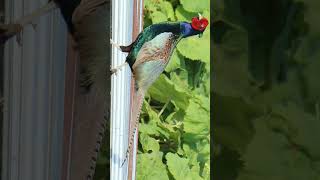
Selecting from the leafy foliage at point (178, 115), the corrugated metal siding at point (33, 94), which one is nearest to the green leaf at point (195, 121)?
the leafy foliage at point (178, 115)

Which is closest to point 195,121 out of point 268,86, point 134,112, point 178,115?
point 178,115

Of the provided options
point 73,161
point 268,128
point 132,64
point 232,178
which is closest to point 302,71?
point 268,128

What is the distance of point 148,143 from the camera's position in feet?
6.27

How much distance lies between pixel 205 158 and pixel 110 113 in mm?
294

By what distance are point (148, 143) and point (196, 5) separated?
38 cm

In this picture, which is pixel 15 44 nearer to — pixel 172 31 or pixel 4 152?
pixel 4 152

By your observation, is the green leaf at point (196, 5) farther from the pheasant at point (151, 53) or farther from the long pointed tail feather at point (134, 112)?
the long pointed tail feather at point (134, 112)

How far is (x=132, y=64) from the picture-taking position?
1886 millimetres

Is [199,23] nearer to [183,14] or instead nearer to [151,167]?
[183,14]

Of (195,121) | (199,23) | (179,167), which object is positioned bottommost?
(179,167)

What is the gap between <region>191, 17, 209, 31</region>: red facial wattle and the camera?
74.8 inches

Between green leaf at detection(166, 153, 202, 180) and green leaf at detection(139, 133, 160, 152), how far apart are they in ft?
0.14

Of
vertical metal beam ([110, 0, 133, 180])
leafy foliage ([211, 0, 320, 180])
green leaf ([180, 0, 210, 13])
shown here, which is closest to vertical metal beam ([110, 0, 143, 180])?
vertical metal beam ([110, 0, 133, 180])

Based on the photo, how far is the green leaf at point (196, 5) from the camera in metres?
1.88
